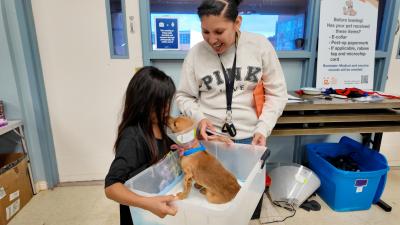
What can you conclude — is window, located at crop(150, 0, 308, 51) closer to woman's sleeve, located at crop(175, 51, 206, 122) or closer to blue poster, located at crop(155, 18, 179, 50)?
blue poster, located at crop(155, 18, 179, 50)

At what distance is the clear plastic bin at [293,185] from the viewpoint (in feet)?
5.21

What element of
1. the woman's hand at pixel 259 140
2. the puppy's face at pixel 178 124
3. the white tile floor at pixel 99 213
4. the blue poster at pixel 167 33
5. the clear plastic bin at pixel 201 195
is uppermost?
the blue poster at pixel 167 33

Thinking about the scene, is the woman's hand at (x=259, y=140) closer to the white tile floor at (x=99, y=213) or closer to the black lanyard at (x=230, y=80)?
the black lanyard at (x=230, y=80)

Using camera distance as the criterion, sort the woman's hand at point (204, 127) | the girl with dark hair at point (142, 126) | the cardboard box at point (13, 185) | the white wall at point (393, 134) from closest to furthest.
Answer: the girl with dark hair at point (142, 126) < the woman's hand at point (204, 127) < the cardboard box at point (13, 185) < the white wall at point (393, 134)

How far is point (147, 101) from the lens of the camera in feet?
2.60

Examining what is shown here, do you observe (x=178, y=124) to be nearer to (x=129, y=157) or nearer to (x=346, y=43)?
(x=129, y=157)

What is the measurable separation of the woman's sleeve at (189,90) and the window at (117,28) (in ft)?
2.45

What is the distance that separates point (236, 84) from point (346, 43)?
120cm

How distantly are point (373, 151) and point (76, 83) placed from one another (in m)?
2.24

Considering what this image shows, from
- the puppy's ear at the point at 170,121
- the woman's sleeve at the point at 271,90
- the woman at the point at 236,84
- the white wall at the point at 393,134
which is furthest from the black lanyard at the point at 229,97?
the white wall at the point at 393,134

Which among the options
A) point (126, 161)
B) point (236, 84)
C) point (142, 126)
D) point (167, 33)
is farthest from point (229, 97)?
point (167, 33)

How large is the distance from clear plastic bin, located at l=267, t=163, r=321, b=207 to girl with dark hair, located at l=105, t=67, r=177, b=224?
111 centimetres

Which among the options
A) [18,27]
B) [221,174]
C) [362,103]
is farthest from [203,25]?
[18,27]

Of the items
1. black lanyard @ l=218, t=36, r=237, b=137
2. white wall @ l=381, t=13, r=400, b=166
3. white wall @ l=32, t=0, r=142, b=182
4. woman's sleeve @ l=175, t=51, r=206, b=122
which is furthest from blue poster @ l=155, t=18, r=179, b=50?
white wall @ l=381, t=13, r=400, b=166
